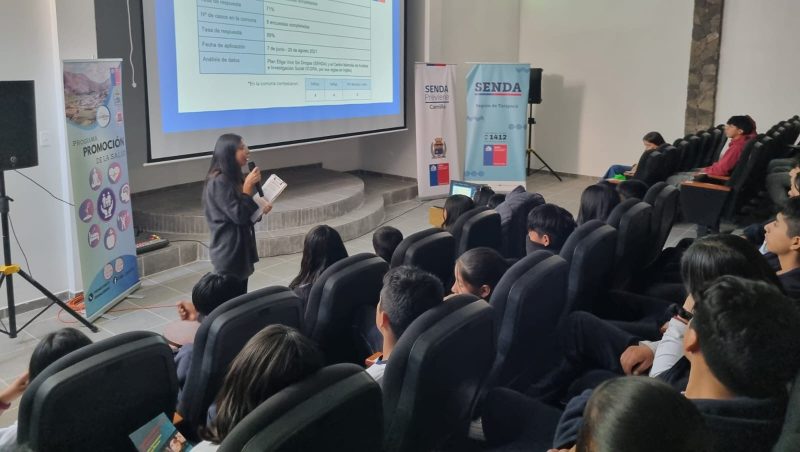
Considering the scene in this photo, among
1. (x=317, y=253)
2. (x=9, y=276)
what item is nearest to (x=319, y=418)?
(x=317, y=253)

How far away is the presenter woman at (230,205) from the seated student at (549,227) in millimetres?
1415

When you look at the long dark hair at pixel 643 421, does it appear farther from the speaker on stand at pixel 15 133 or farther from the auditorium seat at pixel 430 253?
the speaker on stand at pixel 15 133

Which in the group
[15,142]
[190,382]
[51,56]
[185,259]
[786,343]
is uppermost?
[51,56]

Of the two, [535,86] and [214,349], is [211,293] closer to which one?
[214,349]

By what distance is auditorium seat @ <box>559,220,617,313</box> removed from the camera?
2.69 m

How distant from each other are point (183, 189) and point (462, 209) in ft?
11.3

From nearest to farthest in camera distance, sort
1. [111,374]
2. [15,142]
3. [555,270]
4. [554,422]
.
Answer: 1. [111,374]
2. [554,422]
3. [555,270]
4. [15,142]

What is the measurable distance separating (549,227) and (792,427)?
1974 millimetres

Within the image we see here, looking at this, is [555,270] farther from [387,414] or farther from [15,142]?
[15,142]

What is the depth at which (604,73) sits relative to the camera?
344 inches

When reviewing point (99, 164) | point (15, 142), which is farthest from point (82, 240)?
point (15, 142)

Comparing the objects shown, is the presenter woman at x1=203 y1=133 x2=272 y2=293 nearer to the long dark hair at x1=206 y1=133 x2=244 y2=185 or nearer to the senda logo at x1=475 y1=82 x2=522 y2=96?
the long dark hair at x1=206 y1=133 x2=244 y2=185

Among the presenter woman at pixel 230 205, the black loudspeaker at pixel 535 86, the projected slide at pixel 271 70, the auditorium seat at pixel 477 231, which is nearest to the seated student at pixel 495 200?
the auditorium seat at pixel 477 231

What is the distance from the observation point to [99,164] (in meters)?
3.94
